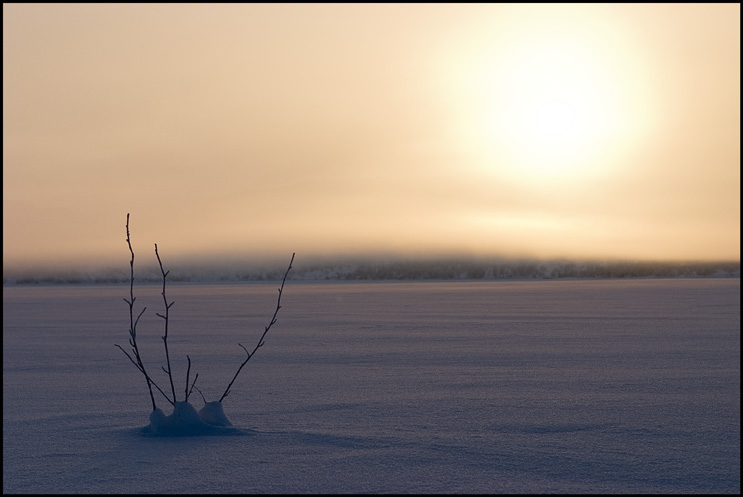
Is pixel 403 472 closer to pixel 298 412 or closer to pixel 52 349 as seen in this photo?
pixel 298 412

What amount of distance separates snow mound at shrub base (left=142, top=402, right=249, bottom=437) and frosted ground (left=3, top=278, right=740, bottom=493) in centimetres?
8

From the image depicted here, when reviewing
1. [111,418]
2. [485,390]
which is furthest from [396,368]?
[111,418]

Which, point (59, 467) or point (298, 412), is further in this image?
point (298, 412)

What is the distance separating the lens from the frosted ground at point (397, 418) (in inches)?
125

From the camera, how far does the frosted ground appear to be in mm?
3170

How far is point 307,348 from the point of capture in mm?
8328

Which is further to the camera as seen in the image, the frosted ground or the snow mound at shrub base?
the snow mound at shrub base

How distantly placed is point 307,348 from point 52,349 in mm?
2916

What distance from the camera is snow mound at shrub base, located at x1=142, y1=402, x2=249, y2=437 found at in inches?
158

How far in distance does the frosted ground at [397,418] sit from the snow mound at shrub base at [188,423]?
0.25ft

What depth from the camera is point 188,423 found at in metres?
4.03

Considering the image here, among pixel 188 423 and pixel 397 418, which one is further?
pixel 397 418

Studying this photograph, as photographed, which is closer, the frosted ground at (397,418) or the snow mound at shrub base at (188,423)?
the frosted ground at (397,418)

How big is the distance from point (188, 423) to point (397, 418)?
1207 mm
